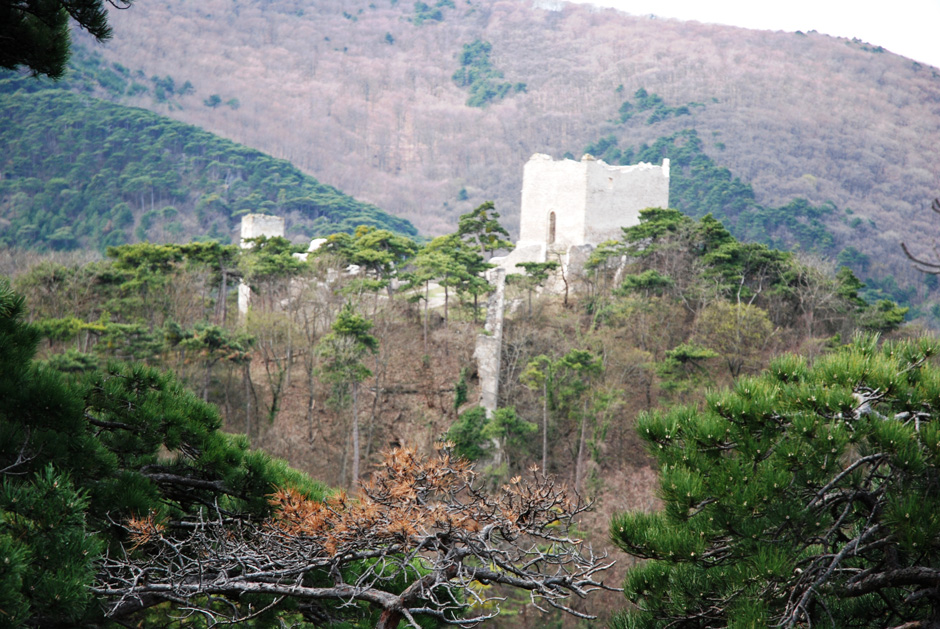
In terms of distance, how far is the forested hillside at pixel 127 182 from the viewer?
4341 cm

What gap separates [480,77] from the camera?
251ft

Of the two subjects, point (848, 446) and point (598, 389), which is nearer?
point (848, 446)

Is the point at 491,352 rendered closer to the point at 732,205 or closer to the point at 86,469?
the point at 86,469

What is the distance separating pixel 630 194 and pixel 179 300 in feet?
45.6

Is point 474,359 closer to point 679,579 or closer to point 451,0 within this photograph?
point 679,579

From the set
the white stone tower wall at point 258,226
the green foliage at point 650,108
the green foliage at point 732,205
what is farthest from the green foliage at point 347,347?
the green foliage at point 650,108

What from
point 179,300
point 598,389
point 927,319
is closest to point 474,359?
point 598,389

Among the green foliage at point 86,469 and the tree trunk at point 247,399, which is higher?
the green foliage at point 86,469

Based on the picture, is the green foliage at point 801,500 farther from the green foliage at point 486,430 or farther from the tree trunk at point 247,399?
the tree trunk at point 247,399

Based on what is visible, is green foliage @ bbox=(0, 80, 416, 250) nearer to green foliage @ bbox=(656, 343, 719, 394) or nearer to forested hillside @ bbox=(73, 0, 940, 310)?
forested hillside @ bbox=(73, 0, 940, 310)

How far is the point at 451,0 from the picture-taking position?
3482 inches

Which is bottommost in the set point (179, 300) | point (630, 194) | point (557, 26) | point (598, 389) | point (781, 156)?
point (598, 389)

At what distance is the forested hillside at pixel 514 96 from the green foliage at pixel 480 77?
18 cm

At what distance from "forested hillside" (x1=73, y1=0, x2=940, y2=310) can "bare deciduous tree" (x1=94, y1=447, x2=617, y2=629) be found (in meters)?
46.8
